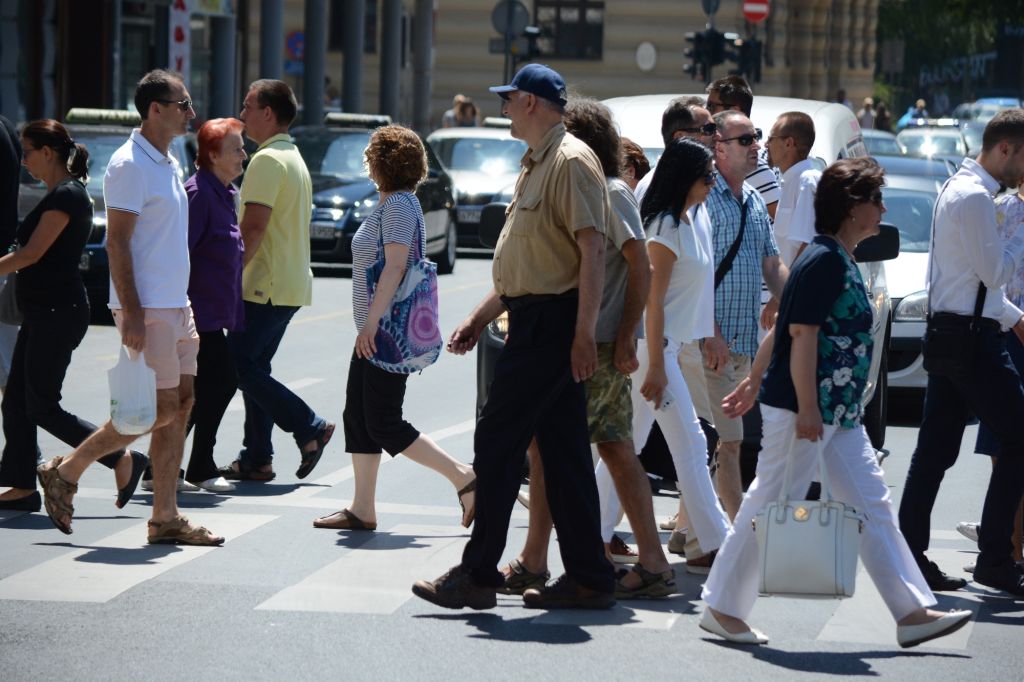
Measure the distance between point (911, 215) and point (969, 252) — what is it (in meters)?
7.10

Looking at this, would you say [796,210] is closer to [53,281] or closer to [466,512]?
[466,512]

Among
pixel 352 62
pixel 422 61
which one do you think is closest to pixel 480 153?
pixel 352 62

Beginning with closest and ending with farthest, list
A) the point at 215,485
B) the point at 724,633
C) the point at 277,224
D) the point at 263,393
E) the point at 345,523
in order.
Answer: the point at 724,633
the point at 345,523
the point at 215,485
the point at 263,393
the point at 277,224

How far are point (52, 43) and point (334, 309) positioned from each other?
12427 mm

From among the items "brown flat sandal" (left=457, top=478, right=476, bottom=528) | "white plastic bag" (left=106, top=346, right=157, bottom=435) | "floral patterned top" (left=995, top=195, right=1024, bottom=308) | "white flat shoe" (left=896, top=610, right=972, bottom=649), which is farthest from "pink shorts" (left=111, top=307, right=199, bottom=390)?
"floral patterned top" (left=995, top=195, right=1024, bottom=308)

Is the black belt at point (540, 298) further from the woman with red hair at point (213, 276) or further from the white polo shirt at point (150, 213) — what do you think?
the woman with red hair at point (213, 276)

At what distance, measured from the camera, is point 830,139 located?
39.5ft

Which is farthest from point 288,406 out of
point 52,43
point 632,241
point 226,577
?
point 52,43

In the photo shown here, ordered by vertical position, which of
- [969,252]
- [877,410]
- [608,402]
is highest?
[969,252]

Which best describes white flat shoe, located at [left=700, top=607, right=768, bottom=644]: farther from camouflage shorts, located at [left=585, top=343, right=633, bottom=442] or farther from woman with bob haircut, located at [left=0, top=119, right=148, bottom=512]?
woman with bob haircut, located at [left=0, top=119, right=148, bottom=512]

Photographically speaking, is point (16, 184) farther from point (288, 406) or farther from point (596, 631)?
point (596, 631)

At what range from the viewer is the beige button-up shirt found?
21.9 feet

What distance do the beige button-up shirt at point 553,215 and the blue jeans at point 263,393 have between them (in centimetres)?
294

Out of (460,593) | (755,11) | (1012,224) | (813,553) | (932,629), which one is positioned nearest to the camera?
(813,553)
